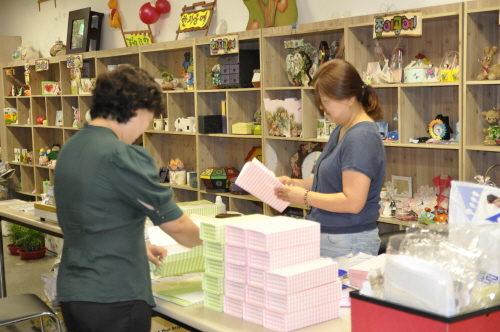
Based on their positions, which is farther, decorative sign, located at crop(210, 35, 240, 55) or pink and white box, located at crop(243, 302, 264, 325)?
decorative sign, located at crop(210, 35, 240, 55)

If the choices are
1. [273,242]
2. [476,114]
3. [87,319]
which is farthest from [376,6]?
[87,319]

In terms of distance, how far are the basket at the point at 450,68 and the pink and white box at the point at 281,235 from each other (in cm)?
200

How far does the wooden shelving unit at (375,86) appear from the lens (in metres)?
3.41

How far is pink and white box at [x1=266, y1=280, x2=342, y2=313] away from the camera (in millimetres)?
1693

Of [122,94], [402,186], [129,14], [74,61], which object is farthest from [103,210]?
[74,61]

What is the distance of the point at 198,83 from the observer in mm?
5293

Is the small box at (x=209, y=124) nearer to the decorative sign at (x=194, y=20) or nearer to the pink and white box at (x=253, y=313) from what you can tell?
the decorative sign at (x=194, y=20)

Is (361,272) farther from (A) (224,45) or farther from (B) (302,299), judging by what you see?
(A) (224,45)

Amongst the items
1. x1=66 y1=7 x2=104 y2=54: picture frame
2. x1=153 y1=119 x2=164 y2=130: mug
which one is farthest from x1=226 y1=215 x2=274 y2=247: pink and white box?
x1=66 y1=7 x2=104 y2=54: picture frame

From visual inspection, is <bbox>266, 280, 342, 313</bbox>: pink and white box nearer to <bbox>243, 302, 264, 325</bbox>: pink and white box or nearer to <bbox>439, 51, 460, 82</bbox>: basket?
<bbox>243, 302, 264, 325</bbox>: pink and white box

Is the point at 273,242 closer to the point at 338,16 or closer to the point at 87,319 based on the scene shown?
the point at 87,319

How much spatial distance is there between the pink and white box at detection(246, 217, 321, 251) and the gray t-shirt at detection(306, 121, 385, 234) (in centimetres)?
50

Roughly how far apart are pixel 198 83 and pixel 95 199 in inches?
148

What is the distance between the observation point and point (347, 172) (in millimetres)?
2273
